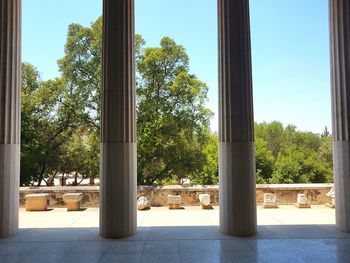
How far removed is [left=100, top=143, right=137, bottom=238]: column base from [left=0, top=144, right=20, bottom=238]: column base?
2.47 m

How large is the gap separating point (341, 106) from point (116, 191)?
21.7ft

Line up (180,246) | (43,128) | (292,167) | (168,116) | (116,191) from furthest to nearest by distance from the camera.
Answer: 1. (292,167)
2. (43,128)
3. (168,116)
4. (116,191)
5. (180,246)

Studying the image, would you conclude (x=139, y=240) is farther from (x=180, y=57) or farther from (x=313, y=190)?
(x=180, y=57)

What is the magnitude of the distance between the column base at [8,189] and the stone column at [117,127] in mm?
2438

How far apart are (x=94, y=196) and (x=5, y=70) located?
665cm

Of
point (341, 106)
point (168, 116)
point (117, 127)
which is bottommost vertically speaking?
point (117, 127)

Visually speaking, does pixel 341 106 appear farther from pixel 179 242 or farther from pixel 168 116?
pixel 168 116

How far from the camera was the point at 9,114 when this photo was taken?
844cm

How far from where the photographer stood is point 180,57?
2109 centimetres

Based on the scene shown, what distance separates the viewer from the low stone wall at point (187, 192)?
520 inches

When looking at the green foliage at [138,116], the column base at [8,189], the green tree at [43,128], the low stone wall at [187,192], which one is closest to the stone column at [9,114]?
the column base at [8,189]

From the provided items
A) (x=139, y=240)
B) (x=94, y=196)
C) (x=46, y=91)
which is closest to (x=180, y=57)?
(x=46, y=91)

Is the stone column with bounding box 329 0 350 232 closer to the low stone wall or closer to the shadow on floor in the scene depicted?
the shadow on floor

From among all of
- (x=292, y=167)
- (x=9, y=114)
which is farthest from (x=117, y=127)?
(x=292, y=167)
